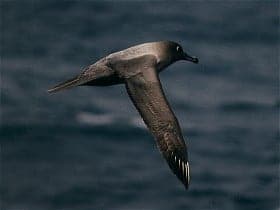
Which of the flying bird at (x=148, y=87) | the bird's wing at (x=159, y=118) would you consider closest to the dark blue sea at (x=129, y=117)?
the flying bird at (x=148, y=87)

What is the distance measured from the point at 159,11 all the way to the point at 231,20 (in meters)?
2.35

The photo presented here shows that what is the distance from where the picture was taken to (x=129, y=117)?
26.9 meters

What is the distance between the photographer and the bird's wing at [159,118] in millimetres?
12961

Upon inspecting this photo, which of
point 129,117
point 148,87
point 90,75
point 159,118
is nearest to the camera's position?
point 159,118

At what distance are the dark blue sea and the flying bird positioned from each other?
1109cm

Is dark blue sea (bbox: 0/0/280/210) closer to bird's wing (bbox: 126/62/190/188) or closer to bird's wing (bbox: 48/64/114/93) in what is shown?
bird's wing (bbox: 48/64/114/93)

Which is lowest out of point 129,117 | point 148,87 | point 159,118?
point 129,117

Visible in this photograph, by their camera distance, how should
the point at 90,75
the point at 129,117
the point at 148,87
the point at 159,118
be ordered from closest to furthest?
the point at 159,118 → the point at 148,87 → the point at 90,75 → the point at 129,117

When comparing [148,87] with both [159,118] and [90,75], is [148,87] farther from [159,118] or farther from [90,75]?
[90,75]

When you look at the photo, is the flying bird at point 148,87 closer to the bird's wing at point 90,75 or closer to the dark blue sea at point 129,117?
the bird's wing at point 90,75

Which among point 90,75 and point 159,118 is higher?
point 90,75

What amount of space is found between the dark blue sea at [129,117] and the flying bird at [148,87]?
36.4 feet

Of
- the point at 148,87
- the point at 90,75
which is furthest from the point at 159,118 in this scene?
the point at 90,75

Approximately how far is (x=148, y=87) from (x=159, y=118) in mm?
515
